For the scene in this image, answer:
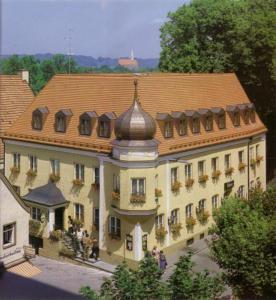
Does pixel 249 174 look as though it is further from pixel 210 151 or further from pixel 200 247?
pixel 200 247

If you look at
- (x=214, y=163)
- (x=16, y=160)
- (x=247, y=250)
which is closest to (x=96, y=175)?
(x=16, y=160)

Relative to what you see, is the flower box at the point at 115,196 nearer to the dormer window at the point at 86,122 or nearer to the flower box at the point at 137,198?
the flower box at the point at 137,198

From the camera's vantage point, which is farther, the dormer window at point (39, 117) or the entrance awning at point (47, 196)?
the dormer window at point (39, 117)

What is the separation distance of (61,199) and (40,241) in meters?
2.57

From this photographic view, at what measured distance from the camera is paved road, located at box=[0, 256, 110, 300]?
2133 cm

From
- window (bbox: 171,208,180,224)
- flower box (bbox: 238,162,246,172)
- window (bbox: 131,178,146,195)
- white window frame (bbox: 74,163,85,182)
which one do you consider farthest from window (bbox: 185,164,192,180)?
flower box (bbox: 238,162,246,172)

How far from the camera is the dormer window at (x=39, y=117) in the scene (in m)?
33.0

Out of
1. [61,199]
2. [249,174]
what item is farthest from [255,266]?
[249,174]

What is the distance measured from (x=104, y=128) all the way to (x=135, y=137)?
3053 millimetres

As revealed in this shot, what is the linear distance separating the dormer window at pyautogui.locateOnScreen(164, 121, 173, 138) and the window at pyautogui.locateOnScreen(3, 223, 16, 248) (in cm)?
925

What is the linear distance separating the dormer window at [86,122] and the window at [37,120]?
3455 millimetres

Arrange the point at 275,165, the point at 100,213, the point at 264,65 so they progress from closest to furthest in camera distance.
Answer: the point at 100,213 < the point at 264,65 < the point at 275,165

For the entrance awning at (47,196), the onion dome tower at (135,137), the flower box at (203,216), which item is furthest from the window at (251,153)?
the entrance awning at (47,196)

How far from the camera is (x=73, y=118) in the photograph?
104 feet
